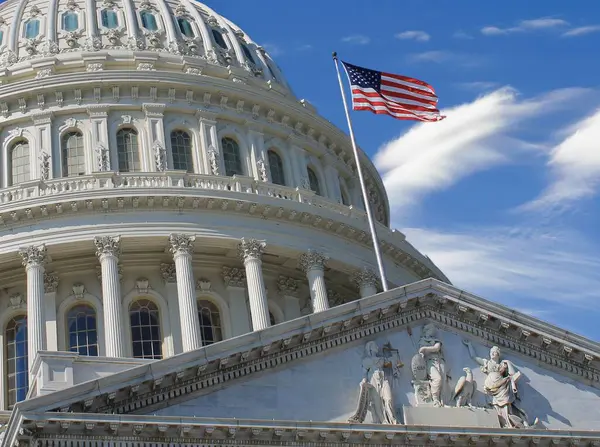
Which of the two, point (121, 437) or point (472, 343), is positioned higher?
point (472, 343)

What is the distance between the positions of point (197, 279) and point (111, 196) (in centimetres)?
473

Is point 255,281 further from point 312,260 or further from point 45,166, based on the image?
point 45,166

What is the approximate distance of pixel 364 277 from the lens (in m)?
63.2

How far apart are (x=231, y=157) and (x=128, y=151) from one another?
4.55 meters

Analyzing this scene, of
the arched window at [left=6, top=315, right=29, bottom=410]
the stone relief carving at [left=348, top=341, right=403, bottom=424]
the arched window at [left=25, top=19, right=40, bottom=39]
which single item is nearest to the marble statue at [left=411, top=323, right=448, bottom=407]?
the stone relief carving at [left=348, top=341, right=403, bottom=424]

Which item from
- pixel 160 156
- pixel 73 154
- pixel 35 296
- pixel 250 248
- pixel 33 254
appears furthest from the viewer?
pixel 73 154

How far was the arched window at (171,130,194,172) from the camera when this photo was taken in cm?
6512

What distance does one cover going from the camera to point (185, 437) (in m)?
35.6

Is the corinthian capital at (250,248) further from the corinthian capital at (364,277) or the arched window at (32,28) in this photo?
the arched window at (32,28)

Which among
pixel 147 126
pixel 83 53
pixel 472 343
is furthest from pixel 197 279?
pixel 472 343

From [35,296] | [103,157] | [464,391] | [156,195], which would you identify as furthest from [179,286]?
[464,391]

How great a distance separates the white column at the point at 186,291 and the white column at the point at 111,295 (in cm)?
219

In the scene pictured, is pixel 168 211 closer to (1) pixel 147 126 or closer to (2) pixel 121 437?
(1) pixel 147 126

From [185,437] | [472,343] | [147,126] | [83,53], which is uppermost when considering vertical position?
[83,53]
